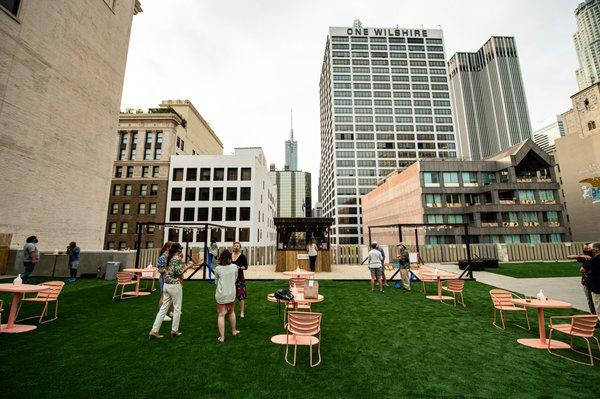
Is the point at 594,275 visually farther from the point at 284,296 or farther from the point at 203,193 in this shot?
the point at 203,193

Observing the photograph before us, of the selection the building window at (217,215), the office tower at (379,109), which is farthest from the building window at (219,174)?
the office tower at (379,109)

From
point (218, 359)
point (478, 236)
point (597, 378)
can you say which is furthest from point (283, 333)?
point (478, 236)

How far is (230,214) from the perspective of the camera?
42.6 m

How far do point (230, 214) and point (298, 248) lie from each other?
23.9 m

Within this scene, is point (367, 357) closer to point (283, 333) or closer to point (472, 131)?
point (283, 333)

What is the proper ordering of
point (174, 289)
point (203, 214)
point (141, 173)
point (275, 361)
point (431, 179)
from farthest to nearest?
point (141, 173)
point (431, 179)
point (203, 214)
point (174, 289)
point (275, 361)

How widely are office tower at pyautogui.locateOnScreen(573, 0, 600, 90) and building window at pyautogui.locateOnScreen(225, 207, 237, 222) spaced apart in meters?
259

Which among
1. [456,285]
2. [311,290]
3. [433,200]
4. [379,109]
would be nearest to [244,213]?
[433,200]

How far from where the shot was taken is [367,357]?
5.78m

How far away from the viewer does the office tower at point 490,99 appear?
572 ft

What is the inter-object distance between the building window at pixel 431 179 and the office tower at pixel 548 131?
172 m

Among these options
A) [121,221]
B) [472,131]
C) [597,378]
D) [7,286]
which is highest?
[472,131]

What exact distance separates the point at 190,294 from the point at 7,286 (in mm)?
6173

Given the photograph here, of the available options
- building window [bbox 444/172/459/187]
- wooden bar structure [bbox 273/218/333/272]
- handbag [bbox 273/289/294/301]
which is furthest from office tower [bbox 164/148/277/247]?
handbag [bbox 273/289/294/301]
